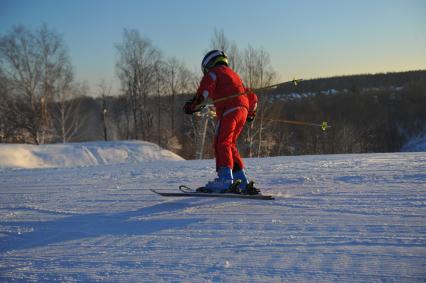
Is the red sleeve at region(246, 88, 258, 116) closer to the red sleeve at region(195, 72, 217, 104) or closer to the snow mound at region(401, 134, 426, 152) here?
the red sleeve at region(195, 72, 217, 104)

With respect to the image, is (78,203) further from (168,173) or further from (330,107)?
(330,107)

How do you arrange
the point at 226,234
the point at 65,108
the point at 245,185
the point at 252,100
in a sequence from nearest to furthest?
the point at 226,234
the point at 245,185
the point at 252,100
the point at 65,108

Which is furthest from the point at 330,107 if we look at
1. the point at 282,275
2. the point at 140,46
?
the point at 282,275

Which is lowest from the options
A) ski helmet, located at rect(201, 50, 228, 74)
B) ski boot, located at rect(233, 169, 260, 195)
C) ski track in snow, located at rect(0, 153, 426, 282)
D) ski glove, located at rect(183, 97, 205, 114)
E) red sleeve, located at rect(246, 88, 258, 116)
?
ski track in snow, located at rect(0, 153, 426, 282)

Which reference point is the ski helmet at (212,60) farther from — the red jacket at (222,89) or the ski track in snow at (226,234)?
the ski track in snow at (226,234)

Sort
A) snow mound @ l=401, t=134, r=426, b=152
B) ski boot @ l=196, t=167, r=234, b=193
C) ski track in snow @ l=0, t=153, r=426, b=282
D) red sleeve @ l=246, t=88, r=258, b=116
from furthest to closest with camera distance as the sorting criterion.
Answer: snow mound @ l=401, t=134, r=426, b=152 < red sleeve @ l=246, t=88, r=258, b=116 < ski boot @ l=196, t=167, r=234, b=193 < ski track in snow @ l=0, t=153, r=426, b=282

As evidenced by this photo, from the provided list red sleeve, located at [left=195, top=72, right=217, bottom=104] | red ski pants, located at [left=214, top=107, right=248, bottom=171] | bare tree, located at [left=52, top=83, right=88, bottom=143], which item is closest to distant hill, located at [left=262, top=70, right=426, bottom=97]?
bare tree, located at [left=52, top=83, right=88, bottom=143]

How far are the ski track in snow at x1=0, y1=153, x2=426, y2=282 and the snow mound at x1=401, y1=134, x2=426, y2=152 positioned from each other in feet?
140

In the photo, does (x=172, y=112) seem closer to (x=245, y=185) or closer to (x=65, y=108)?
(x=65, y=108)

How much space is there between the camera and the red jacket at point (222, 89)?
4.82 metres

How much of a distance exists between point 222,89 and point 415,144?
154 ft

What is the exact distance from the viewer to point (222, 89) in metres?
4.94

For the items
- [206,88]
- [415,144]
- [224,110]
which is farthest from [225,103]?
[415,144]

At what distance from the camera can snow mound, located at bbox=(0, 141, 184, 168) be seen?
599 inches
